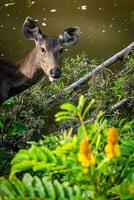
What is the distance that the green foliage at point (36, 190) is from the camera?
8.76 feet

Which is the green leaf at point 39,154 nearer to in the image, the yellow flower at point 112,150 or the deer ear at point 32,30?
the yellow flower at point 112,150

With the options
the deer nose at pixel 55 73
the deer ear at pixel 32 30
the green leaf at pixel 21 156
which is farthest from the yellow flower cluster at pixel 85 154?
the deer ear at pixel 32 30

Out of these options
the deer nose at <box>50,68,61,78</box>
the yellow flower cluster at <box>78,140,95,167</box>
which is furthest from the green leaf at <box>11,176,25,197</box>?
the deer nose at <box>50,68,61,78</box>

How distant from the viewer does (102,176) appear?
2.81 m

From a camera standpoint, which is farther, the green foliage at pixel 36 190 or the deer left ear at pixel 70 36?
the deer left ear at pixel 70 36

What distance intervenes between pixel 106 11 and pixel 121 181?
12.2 meters

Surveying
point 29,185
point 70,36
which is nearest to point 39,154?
point 29,185

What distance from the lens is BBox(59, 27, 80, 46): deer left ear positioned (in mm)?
7324

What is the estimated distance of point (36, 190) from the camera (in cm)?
270

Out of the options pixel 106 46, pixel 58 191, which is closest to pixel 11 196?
pixel 58 191

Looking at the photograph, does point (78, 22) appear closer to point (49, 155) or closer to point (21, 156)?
point (49, 155)

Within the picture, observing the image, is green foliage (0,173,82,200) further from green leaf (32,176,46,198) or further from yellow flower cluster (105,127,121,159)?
yellow flower cluster (105,127,121,159)

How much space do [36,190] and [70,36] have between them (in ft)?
16.0

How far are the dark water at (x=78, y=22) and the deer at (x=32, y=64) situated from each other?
4.48 m
